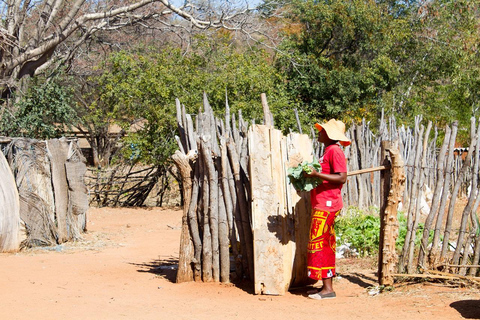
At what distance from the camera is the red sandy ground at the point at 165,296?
4852mm

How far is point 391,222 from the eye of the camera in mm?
5477

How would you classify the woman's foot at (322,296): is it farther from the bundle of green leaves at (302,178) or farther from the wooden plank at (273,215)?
the bundle of green leaves at (302,178)

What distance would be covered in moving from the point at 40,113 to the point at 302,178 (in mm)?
10185

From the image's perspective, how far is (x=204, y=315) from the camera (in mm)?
4879

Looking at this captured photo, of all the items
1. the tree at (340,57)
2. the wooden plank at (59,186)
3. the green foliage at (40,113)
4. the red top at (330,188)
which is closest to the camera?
the red top at (330,188)

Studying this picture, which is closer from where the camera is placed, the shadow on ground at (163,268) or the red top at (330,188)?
the red top at (330,188)

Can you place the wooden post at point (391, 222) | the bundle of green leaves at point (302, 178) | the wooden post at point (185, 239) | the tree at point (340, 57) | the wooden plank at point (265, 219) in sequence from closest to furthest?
the bundle of green leaves at point (302, 178) < the wooden post at point (391, 222) < the wooden plank at point (265, 219) < the wooden post at point (185, 239) < the tree at point (340, 57)

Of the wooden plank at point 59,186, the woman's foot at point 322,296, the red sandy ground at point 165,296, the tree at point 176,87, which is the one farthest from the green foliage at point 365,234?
the tree at point 176,87

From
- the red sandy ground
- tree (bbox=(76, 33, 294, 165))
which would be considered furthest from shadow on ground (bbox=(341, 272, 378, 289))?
tree (bbox=(76, 33, 294, 165))

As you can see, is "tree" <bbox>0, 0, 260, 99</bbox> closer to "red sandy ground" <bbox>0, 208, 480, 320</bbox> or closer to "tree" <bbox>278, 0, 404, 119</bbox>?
"tree" <bbox>278, 0, 404, 119</bbox>

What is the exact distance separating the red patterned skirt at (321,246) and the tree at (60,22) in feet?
33.1

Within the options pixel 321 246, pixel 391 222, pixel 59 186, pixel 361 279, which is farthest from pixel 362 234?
pixel 59 186

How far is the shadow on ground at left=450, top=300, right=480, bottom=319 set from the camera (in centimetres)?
453

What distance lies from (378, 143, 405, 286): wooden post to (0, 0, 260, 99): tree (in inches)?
407
